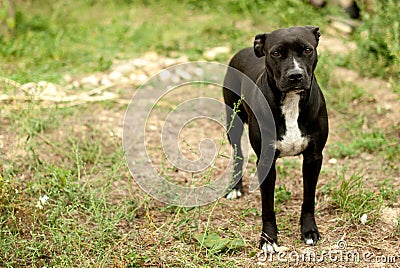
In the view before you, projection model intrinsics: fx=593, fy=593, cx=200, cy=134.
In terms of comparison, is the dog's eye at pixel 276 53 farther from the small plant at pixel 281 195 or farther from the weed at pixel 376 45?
the weed at pixel 376 45

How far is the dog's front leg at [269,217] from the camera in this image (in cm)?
385

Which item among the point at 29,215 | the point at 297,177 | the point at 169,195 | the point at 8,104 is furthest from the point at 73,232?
the point at 8,104

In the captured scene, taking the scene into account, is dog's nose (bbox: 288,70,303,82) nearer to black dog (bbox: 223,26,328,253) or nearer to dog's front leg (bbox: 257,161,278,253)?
black dog (bbox: 223,26,328,253)

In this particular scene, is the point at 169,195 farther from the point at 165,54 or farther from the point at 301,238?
the point at 165,54

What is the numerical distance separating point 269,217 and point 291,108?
75cm

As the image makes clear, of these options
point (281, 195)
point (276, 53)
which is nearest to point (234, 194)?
point (281, 195)

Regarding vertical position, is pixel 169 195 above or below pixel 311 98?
below

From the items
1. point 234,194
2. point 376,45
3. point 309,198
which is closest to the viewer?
point 309,198

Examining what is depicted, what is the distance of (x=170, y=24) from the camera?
905cm

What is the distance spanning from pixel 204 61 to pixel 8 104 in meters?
2.59

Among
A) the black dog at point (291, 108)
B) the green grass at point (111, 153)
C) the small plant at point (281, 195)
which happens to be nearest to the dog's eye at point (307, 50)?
the black dog at point (291, 108)

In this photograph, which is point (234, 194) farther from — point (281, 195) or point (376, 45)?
point (376, 45)

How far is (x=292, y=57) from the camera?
354 centimetres

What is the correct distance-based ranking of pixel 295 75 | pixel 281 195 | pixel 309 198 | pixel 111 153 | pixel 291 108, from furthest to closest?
pixel 111 153 < pixel 281 195 < pixel 309 198 < pixel 291 108 < pixel 295 75
